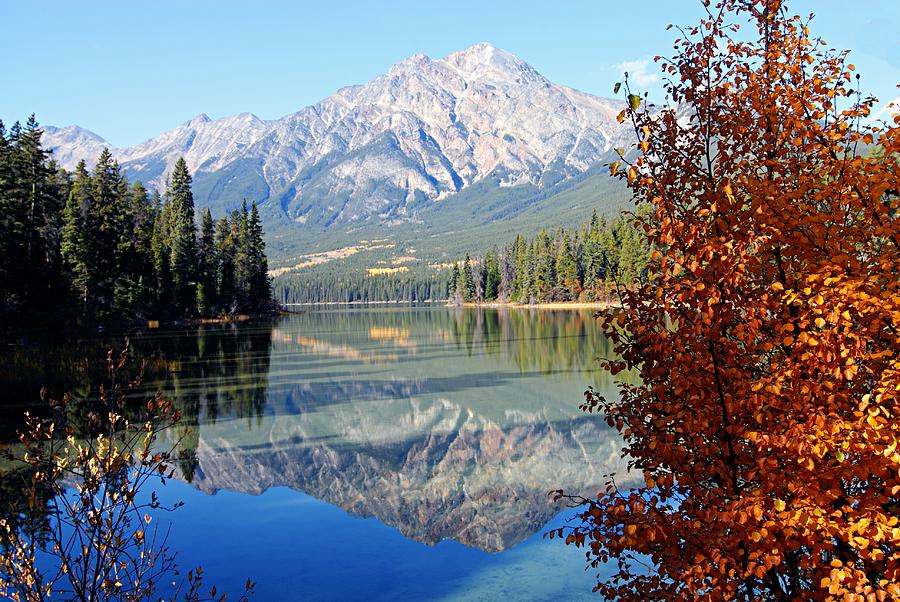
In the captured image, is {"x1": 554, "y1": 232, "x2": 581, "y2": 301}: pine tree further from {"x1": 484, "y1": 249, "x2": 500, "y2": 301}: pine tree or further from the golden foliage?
the golden foliage

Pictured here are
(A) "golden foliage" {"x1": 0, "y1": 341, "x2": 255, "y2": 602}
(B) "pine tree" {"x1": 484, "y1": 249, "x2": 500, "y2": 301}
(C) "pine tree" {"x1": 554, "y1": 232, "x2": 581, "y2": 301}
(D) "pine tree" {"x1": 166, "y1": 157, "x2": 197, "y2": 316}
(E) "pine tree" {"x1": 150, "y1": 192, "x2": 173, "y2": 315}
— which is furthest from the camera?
(B) "pine tree" {"x1": 484, "y1": 249, "x2": 500, "y2": 301}

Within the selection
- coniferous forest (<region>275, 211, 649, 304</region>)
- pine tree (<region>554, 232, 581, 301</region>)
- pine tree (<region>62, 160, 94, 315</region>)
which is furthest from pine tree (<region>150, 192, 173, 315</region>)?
pine tree (<region>554, 232, 581, 301</region>)

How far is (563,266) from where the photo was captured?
13150cm

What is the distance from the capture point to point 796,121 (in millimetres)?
5875

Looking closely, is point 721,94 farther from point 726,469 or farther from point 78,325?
point 78,325

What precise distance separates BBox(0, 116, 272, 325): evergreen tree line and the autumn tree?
39.2 meters

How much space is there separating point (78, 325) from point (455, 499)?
4417 centimetres

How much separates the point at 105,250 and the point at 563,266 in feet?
294

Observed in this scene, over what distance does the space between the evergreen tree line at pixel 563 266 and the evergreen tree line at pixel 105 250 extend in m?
55.0

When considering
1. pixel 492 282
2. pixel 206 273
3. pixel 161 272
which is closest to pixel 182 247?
pixel 161 272

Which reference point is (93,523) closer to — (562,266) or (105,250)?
(105,250)

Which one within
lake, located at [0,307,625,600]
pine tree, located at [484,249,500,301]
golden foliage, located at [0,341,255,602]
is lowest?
lake, located at [0,307,625,600]

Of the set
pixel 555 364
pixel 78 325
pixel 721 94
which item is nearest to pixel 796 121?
pixel 721 94

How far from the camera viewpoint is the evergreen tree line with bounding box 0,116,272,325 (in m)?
41.6
